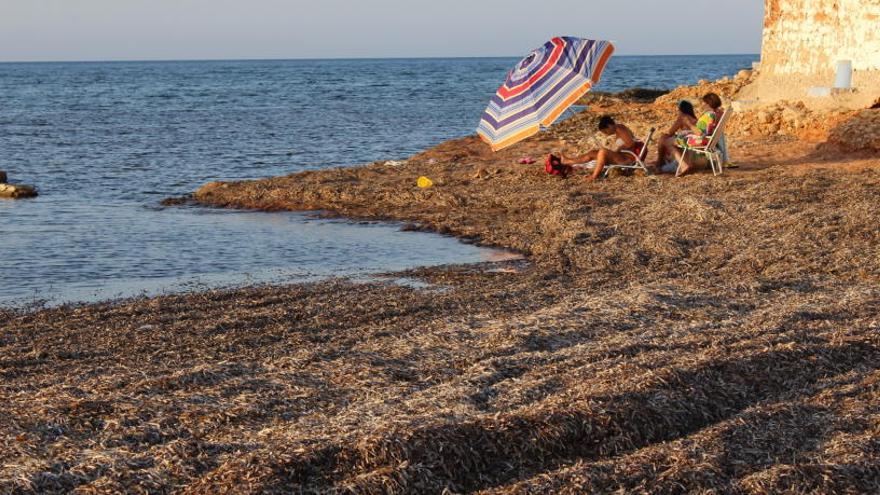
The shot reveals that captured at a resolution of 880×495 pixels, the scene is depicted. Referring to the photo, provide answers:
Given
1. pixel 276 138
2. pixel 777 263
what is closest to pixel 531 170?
pixel 777 263

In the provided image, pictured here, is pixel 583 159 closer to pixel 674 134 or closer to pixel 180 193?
pixel 674 134

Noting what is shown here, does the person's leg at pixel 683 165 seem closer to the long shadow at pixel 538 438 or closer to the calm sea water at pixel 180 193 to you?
the calm sea water at pixel 180 193

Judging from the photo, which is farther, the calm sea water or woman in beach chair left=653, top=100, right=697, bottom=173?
woman in beach chair left=653, top=100, right=697, bottom=173

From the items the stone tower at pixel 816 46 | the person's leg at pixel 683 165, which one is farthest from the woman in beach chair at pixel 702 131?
the stone tower at pixel 816 46

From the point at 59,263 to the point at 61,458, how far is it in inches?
276

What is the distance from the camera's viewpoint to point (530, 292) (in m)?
8.93

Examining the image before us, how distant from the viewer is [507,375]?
6121 millimetres

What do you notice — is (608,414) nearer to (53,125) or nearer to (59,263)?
(59,263)

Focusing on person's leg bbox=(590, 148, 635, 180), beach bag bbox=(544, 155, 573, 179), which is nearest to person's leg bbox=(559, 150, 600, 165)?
beach bag bbox=(544, 155, 573, 179)

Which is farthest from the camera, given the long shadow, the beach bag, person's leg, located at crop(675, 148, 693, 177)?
→ the beach bag

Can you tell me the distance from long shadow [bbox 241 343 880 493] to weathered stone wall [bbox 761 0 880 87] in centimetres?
1132

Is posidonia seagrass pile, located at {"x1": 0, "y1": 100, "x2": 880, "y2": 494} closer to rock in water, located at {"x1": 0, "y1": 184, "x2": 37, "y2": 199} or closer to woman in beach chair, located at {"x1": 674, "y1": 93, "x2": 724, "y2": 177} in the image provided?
woman in beach chair, located at {"x1": 674, "y1": 93, "x2": 724, "y2": 177}

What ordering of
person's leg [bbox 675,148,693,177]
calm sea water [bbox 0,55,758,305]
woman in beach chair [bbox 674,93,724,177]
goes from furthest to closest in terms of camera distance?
1. person's leg [bbox 675,148,693,177]
2. woman in beach chair [bbox 674,93,724,177]
3. calm sea water [bbox 0,55,758,305]

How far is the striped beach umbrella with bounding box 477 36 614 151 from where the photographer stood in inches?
542
